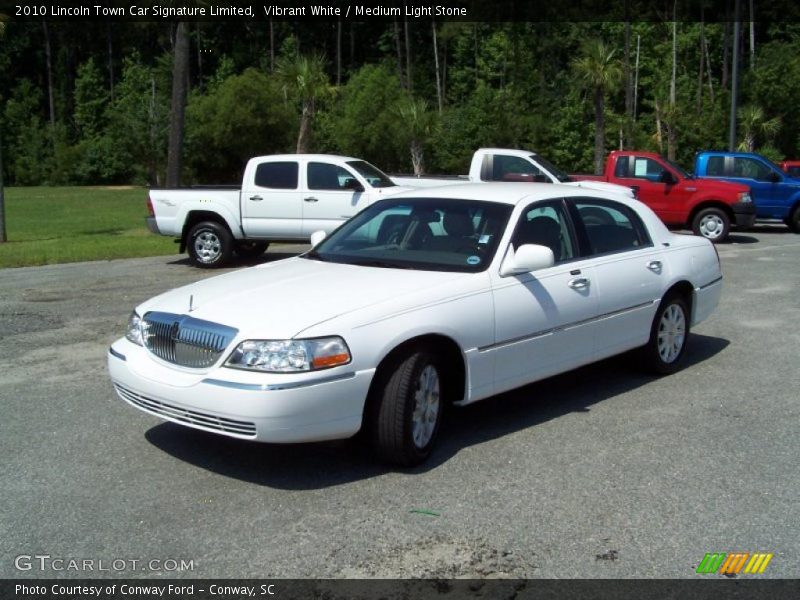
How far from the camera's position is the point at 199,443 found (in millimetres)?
5758

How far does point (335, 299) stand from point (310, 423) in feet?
2.53

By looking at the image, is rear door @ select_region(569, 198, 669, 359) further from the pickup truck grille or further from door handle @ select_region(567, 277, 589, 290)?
the pickup truck grille

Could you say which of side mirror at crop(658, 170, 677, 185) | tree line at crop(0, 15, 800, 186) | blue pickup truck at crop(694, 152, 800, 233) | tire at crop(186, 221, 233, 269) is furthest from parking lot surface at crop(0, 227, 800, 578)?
tree line at crop(0, 15, 800, 186)

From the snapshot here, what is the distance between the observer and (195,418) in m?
4.99

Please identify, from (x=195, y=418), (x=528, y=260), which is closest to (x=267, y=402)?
(x=195, y=418)

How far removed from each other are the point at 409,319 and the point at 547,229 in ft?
5.52

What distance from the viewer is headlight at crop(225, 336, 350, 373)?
4.81 meters

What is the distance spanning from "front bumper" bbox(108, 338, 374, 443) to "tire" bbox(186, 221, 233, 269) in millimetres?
10372

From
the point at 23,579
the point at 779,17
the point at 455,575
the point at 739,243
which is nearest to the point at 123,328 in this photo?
the point at 23,579

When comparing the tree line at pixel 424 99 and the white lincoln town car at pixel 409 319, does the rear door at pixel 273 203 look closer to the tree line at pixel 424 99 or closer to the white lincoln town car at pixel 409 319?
the white lincoln town car at pixel 409 319

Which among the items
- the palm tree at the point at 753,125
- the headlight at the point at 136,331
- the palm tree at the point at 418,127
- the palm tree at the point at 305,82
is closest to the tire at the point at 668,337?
the headlight at the point at 136,331

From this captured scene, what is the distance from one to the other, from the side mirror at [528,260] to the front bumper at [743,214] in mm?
14025

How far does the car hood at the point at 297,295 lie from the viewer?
500cm

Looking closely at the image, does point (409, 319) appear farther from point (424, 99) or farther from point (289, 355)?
point (424, 99)
